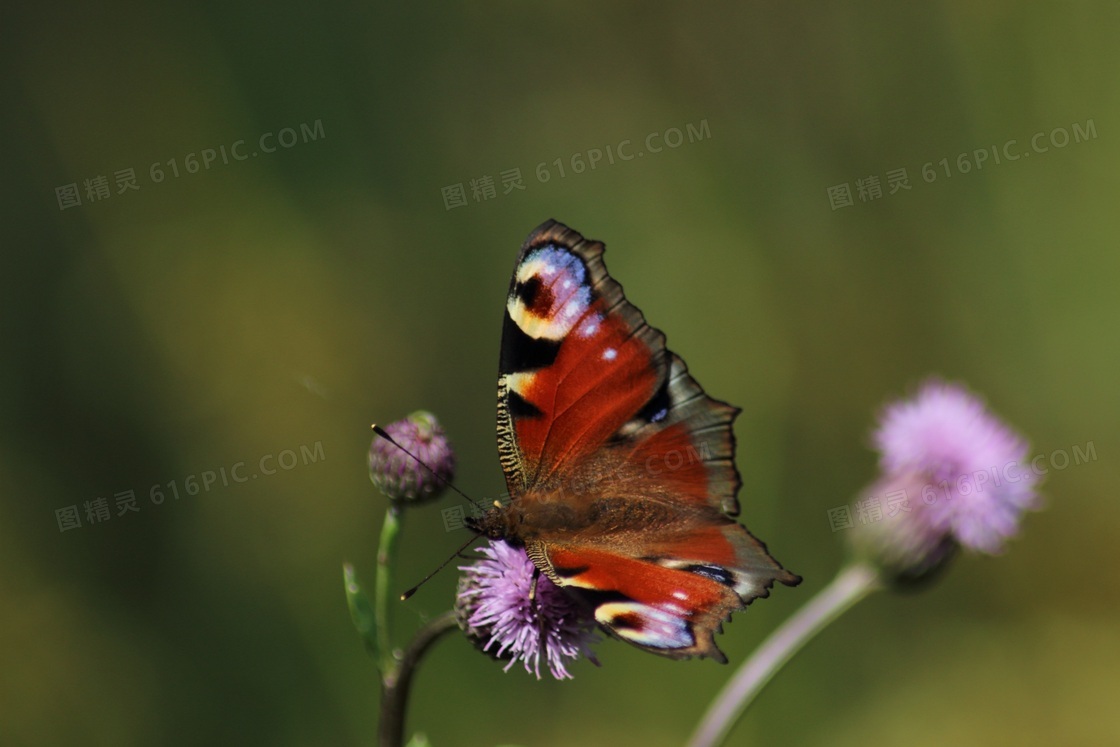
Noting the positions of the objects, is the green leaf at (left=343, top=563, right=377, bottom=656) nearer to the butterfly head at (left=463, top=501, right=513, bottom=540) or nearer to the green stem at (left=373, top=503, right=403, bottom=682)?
the green stem at (left=373, top=503, right=403, bottom=682)

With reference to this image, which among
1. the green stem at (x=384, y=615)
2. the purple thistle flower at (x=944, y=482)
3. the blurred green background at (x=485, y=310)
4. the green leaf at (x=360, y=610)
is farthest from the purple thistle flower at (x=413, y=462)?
the blurred green background at (x=485, y=310)

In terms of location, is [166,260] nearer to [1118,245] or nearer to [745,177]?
[745,177]

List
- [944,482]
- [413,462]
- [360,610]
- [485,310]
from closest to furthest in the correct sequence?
[360,610]
[413,462]
[944,482]
[485,310]

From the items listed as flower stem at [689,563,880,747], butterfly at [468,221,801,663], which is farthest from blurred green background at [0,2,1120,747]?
butterfly at [468,221,801,663]

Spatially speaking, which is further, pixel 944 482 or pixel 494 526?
pixel 944 482

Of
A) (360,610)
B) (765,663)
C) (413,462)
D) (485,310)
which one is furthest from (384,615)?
(485,310)

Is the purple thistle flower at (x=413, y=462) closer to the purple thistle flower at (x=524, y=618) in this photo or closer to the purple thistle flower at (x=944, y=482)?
the purple thistle flower at (x=524, y=618)

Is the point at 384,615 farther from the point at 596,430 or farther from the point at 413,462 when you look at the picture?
the point at 596,430
